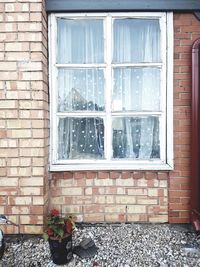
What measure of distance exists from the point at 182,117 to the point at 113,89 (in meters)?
0.91

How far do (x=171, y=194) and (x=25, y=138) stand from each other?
185 centimetres

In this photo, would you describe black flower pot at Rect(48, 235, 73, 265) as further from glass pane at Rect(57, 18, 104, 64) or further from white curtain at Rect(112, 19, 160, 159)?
glass pane at Rect(57, 18, 104, 64)

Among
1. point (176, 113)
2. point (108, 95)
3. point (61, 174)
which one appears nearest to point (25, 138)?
point (61, 174)

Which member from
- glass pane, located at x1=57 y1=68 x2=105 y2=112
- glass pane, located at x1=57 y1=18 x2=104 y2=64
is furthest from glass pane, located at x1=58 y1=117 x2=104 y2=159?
glass pane, located at x1=57 y1=18 x2=104 y2=64

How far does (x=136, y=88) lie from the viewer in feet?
10.9

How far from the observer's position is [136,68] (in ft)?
10.8

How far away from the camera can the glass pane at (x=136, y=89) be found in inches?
130

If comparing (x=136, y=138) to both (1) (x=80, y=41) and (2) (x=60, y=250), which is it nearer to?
(1) (x=80, y=41)

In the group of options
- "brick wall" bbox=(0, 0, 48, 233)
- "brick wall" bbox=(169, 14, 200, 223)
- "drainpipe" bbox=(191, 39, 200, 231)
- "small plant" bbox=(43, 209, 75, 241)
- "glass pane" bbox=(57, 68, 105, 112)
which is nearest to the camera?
"small plant" bbox=(43, 209, 75, 241)

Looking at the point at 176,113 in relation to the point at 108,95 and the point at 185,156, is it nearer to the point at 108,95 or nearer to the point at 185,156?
the point at 185,156

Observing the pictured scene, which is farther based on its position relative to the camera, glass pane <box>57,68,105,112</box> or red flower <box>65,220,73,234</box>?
glass pane <box>57,68,105,112</box>

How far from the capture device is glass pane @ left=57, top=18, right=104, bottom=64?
129 inches

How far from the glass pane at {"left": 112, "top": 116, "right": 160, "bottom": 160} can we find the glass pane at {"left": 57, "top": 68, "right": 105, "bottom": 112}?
0.36 meters

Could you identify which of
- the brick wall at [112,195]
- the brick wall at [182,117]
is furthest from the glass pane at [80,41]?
the brick wall at [112,195]
